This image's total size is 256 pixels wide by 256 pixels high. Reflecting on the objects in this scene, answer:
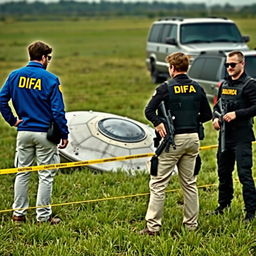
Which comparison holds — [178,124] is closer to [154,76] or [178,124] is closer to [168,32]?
[168,32]

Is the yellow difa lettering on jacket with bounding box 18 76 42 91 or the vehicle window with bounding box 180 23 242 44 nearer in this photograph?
the yellow difa lettering on jacket with bounding box 18 76 42 91

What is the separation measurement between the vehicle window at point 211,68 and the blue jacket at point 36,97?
683cm

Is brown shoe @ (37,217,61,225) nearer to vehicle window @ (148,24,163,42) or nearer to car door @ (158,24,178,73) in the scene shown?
car door @ (158,24,178,73)

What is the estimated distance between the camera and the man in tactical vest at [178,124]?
15.5 ft

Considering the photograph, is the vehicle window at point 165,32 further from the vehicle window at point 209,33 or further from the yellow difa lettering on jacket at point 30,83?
the yellow difa lettering on jacket at point 30,83

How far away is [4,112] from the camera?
5.29m

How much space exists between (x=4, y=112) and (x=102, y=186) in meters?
1.92

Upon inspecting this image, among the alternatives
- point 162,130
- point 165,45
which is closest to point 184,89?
point 162,130

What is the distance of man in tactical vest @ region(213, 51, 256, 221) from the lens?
511 centimetres

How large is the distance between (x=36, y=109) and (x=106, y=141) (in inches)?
97.8

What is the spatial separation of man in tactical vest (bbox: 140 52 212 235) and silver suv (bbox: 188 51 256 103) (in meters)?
5.85

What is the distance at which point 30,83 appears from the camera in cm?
504

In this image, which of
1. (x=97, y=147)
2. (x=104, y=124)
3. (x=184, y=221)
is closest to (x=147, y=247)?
(x=184, y=221)

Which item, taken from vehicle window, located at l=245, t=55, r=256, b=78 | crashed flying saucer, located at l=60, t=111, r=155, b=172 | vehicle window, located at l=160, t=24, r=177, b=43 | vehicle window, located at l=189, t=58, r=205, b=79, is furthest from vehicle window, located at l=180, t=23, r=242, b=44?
crashed flying saucer, located at l=60, t=111, r=155, b=172
